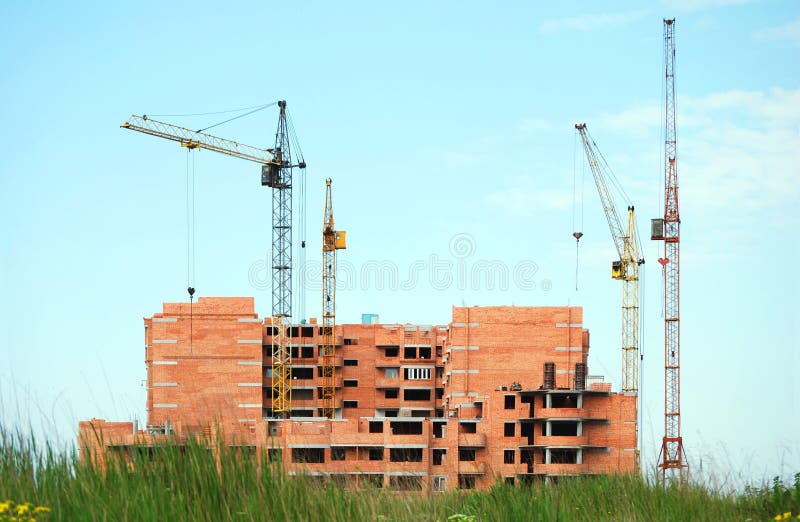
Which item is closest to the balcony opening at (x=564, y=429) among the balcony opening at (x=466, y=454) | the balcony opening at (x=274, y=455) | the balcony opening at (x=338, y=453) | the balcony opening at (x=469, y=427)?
the balcony opening at (x=469, y=427)

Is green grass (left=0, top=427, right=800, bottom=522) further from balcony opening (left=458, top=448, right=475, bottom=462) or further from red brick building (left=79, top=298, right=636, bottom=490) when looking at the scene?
balcony opening (left=458, top=448, right=475, bottom=462)

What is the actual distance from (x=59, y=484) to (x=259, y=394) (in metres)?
70.0

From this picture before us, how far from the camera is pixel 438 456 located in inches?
2657

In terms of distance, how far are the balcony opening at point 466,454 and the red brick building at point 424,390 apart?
3.4 inches

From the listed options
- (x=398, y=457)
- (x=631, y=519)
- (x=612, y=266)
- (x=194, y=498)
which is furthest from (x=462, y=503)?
(x=612, y=266)

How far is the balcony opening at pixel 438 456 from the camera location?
6725cm

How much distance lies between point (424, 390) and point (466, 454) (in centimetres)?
2487

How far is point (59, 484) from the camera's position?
14562mm

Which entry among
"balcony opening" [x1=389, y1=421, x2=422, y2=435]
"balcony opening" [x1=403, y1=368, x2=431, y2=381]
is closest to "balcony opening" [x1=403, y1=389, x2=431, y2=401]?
"balcony opening" [x1=403, y1=368, x2=431, y2=381]

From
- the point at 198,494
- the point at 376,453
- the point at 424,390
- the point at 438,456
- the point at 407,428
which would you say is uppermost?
the point at 198,494

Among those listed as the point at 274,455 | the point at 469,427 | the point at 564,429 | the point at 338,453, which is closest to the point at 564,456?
the point at 564,429

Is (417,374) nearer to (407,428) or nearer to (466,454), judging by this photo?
(407,428)

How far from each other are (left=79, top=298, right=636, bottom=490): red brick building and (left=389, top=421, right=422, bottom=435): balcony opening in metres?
0.11

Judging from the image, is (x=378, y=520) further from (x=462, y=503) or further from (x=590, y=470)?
(x=590, y=470)
